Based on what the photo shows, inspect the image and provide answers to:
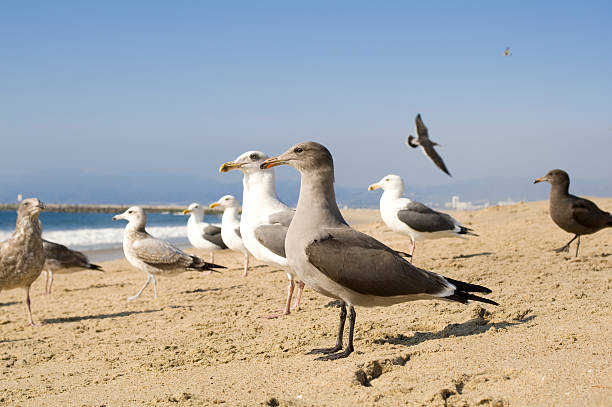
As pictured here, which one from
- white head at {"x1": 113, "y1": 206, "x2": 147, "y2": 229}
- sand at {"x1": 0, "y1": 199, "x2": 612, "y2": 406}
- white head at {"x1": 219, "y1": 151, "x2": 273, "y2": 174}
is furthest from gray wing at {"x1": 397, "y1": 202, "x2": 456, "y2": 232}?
white head at {"x1": 113, "y1": 206, "x2": 147, "y2": 229}

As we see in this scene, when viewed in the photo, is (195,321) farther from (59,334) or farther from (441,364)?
(441,364)

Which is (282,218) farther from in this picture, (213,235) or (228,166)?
(213,235)

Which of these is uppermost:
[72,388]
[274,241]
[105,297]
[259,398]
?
[274,241]

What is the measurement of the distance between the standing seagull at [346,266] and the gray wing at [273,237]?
1873 millimetres

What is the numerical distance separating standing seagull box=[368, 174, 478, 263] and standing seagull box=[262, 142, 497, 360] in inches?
228

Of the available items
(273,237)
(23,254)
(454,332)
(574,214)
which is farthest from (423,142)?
(454,332)

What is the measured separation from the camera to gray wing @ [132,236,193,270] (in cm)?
814

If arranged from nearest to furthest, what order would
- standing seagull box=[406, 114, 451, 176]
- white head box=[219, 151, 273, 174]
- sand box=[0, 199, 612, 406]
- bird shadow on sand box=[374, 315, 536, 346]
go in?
sand box=[0, 199, 612, 406] < bird shadow on sand box=[374, 315, 536, 346] < white head box=[219, 151, 273, 174] < standing seagull box=[406, 114, 451, 176]

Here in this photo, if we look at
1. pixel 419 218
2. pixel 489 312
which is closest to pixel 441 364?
pixel 489 312

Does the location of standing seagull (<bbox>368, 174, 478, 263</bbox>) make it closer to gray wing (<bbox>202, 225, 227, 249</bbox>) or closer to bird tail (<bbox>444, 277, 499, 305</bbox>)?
gray wing (<bbox>202, 225, 227, 249</bbox>)

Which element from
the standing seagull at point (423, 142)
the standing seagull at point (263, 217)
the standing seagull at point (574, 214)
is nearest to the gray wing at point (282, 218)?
the standing seagull at point (263, 217)

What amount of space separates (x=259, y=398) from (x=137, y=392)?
836 mm

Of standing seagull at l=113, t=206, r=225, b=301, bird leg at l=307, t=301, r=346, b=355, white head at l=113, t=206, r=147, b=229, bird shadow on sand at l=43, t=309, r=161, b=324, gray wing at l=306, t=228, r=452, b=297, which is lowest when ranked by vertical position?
bird shadow on sand at l=43, t=309, r=161, b=324

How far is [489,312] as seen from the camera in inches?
179
